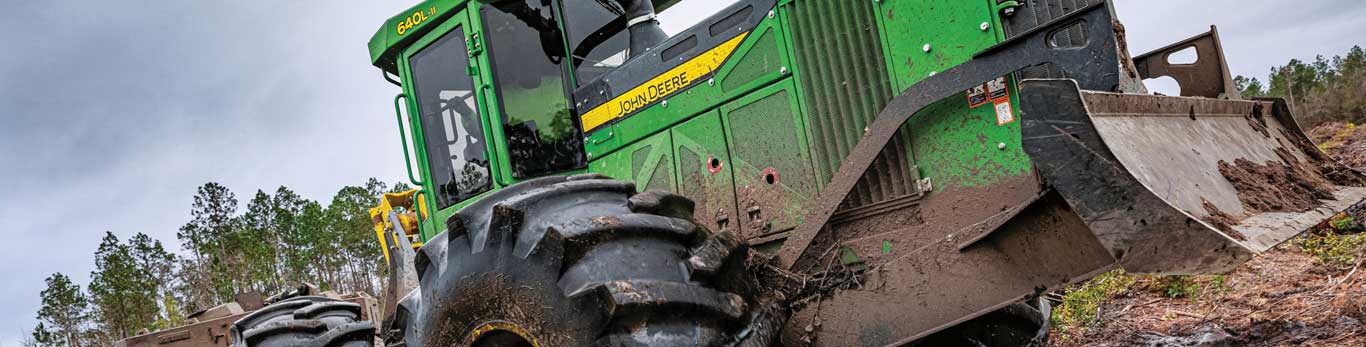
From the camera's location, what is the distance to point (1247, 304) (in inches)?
215

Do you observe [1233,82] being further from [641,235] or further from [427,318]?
[427,318]

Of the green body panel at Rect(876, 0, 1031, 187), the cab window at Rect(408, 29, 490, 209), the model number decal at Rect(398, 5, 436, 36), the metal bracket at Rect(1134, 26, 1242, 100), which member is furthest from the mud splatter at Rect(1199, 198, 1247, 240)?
the model number decal at Rect(398, 5, 436, 36)

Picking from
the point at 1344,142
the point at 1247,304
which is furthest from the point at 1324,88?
the point at 1247,304

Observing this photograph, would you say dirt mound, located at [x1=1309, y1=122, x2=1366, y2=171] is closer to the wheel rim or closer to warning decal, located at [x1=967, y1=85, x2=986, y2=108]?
warning decal, located at [x1=967, y1=85, x2=986, y2=108]

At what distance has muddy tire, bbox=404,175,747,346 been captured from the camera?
99.8 inches

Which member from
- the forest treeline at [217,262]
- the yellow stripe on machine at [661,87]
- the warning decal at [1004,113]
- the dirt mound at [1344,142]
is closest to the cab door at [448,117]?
the yellow stripe on machine at [661,87]

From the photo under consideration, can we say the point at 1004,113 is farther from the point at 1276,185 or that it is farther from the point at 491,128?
the point at 491,128

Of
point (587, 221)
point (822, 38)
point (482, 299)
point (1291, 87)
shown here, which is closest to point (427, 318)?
point (482, 299)

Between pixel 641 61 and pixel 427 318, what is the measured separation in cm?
162

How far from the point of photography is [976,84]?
284 centimetres

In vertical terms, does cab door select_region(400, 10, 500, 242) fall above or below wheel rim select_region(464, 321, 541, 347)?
above

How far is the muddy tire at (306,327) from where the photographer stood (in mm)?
4711

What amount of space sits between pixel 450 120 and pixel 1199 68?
3.91m

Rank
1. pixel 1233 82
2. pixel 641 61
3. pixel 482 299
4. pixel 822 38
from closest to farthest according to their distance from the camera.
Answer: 1. pixel 482 299
2. pixel 822 38
3. pixel 1233 82
4. pixel 641 61
